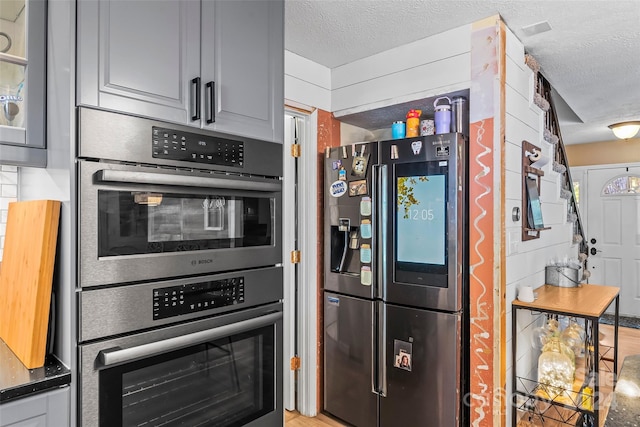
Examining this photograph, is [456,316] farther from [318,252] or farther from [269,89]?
[269,89]

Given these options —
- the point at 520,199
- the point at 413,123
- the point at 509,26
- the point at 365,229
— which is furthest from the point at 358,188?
the point at 509,26

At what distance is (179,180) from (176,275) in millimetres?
328

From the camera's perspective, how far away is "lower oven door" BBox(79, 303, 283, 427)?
1.21 m

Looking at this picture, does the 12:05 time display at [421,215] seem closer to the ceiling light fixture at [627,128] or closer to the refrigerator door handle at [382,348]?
the refrigerator door handle at [382,348]

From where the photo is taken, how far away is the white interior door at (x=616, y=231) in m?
5.38

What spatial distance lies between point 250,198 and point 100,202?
0.57 meters

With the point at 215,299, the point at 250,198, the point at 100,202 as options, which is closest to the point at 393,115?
the point at 250,198

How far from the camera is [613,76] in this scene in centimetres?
306

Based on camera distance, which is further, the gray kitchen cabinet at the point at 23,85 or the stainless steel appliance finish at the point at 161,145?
the gray kitchen cabinet at the point at 23,85

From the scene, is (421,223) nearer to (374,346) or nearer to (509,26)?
(374,346)

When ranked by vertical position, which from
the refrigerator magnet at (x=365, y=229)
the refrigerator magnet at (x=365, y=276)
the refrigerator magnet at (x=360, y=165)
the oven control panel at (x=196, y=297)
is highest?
the refrigerator magnet at (x=360, y=165)

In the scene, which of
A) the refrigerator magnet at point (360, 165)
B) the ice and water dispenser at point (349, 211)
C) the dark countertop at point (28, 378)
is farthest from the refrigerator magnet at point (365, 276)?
the dark countertop at point (28, 378)

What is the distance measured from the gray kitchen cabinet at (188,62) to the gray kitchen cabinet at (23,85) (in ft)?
0.84

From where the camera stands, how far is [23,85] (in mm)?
1316
